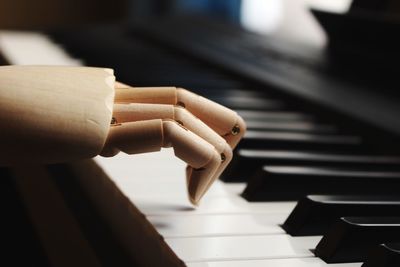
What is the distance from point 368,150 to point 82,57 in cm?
96

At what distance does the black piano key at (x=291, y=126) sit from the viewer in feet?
4.06

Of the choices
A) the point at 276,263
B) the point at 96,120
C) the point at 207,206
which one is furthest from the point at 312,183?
the point at 96,120

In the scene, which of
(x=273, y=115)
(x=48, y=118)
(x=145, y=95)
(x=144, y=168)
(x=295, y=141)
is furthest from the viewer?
(x=273, y=115)

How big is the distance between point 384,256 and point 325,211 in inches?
5.9

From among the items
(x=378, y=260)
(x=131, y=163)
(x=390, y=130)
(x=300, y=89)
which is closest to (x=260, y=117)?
(x=300, y=89)

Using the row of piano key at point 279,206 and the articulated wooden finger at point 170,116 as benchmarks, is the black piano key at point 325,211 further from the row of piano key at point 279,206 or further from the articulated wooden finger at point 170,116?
the articulated wooden finger at point 170,116

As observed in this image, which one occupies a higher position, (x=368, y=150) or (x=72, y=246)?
(x=368, y=150)

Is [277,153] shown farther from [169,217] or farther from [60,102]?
[60,102]

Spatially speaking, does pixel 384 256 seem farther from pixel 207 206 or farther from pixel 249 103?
pixel 249 103

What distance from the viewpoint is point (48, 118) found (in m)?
0.62

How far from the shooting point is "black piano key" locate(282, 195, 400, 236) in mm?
770

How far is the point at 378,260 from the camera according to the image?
25.5 inches

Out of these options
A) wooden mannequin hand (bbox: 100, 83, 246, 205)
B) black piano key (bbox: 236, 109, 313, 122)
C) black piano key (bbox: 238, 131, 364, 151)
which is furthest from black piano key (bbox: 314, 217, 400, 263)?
black piano key (bbox: 236, 109, 313, 122)

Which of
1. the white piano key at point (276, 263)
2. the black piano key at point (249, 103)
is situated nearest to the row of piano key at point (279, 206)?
the white piano key at point (276, 263)
